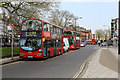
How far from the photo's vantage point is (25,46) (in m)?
15.8

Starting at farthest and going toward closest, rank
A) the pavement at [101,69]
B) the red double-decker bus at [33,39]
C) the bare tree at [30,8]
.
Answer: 1. the bare tree at [30,8]
2. the red double-decker bus at [33,39]
3. the pavement at [101,69]

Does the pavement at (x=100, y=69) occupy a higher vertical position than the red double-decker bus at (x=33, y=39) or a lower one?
lower

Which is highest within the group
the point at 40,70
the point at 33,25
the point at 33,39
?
the point at 33,25

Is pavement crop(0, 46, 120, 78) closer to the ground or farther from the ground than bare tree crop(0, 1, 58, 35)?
closer to the ground

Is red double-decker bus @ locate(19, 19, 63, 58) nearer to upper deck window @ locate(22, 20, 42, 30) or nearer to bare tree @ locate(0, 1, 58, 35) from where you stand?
upper deck window @ locate(22, 20, 42, 30)

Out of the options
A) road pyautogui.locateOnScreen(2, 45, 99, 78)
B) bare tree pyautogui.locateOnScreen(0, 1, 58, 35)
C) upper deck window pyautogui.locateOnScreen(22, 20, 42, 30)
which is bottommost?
road pyautogui.locateOnScreen(2, 45, 99, 78)

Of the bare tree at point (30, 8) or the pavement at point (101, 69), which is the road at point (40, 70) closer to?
the pavement at point (101, 69)

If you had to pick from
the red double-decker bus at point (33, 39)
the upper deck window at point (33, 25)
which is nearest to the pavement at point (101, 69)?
the red double-decker bus at point (33, 39)

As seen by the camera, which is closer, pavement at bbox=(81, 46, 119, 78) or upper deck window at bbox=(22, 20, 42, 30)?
pavement at bbox=(81, 46, 119, 78)

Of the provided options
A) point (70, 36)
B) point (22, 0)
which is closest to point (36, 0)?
point (22, 0)

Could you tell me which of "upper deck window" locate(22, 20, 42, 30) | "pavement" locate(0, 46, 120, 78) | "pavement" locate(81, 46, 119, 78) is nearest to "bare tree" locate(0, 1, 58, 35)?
"upper deck window" locate(22, 20, 42, 30)

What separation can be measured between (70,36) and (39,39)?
19214 millimetres

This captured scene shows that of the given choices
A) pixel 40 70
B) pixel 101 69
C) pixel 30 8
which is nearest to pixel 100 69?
pixel 101 69

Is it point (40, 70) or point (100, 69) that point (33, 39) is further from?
point (100, 69)
